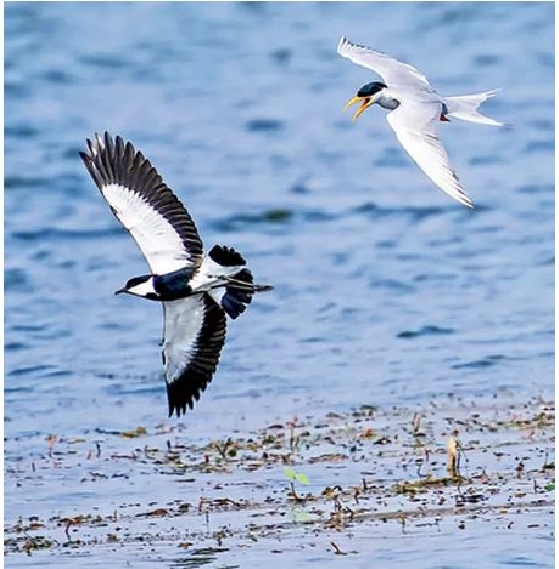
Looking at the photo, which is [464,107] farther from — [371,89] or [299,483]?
[299,483]

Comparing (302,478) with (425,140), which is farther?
(302,478)

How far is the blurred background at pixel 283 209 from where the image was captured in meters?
9.70

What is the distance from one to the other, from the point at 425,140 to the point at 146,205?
1169mm

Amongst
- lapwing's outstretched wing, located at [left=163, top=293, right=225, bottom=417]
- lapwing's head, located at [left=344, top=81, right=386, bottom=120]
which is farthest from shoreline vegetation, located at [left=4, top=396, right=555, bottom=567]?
lapwing's head, located at [left=344, top=81, right=386, bottom=120]

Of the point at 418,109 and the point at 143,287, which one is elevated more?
the point at 418,109

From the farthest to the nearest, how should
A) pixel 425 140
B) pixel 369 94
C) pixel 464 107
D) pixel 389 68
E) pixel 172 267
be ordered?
1. pixel 389 68
2. pixel 369 94
3. pixel 464 107
4. pixel 172 267
5. pixel 425 140

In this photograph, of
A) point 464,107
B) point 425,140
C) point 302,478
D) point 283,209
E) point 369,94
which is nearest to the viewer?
point 425,140

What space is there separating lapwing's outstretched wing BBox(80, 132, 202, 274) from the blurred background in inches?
62.2

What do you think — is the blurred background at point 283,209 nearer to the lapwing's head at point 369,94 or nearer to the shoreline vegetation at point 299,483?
the shoreline vegetation at point 299,483

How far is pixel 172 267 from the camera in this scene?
7.29 meters

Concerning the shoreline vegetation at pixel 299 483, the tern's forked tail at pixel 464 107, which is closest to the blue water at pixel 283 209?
the shoreline vegetation at pixel 299 483

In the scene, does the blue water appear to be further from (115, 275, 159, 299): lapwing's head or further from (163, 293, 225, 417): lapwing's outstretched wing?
(115, 275, 159, 299): lapwing's head

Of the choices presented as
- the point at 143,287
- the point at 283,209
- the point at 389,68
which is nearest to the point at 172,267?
the point at 143,287

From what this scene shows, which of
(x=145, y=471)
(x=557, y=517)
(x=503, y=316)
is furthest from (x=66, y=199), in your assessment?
(x=557, y=517)
